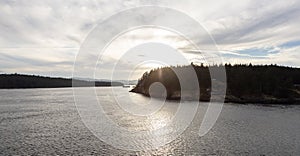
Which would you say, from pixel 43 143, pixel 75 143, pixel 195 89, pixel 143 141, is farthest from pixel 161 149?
pixel 195 89

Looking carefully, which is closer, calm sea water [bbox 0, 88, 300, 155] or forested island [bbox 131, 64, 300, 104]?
calm sea water [bbox 0, 88, 300, 155]

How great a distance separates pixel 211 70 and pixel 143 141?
110103 mm

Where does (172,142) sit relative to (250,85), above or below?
below

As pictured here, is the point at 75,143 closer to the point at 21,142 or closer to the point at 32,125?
the point at 21,142

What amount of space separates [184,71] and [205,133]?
110m

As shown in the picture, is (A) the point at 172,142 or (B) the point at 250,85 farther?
(B) the point at 250,85

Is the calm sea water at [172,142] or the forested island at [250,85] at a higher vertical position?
the forested island at [250,85]

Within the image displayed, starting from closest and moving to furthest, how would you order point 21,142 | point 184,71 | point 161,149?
point 161,149 < point 21,142 < point 184,71

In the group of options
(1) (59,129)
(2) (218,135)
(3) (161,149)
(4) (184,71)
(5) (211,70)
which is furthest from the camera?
(4) (184,71)

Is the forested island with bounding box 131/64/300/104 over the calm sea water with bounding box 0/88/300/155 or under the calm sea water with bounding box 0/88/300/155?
over

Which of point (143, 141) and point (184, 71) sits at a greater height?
point (184, 71)

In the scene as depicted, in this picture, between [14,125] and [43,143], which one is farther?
[14,125]

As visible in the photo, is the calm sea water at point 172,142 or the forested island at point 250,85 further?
the forested island at point 250,85

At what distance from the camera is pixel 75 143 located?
31594mm
